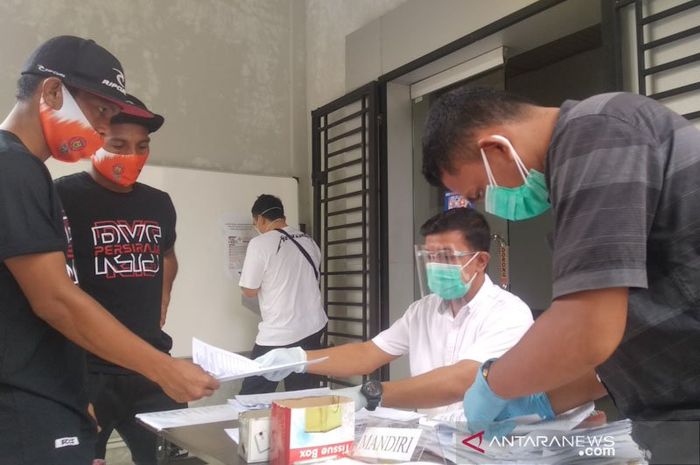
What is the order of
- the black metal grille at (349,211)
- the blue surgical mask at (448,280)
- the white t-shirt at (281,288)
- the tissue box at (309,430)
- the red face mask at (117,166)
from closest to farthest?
the tissue box at (309,430)
the blue surgical mask at (448,280)
the red face mask at (117,166)
the white t-shirt at (281,288)
the black metal grille at (349,211)

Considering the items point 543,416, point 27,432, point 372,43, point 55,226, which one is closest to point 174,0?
point 372,43

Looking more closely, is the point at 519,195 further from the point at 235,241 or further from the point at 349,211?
the point at 235,241

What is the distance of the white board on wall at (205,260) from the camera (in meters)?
3.79

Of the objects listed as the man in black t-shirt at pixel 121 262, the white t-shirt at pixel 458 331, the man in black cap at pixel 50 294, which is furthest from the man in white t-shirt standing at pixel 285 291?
the man in black cap at pixel 50 294

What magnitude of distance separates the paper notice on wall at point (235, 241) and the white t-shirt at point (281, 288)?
0.52 meters

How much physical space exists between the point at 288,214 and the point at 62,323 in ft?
9.80

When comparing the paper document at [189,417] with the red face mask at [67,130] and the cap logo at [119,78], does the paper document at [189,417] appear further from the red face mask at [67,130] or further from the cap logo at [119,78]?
the cap logo at [119,78]

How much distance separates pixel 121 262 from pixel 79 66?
847mm

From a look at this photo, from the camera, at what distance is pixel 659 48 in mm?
2121

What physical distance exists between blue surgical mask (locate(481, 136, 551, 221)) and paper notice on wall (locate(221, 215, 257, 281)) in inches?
119

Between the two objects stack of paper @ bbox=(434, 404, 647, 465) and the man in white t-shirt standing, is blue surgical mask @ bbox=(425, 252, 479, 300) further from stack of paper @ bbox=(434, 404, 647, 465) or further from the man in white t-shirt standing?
the man in white t-shirt standing

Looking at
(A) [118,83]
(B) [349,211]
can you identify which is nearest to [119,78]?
(A) [118,83]

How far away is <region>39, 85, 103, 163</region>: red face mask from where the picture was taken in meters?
1.45

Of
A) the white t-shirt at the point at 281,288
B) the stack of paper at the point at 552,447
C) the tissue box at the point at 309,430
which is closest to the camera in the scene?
the stack of paper at the point at 552,447
